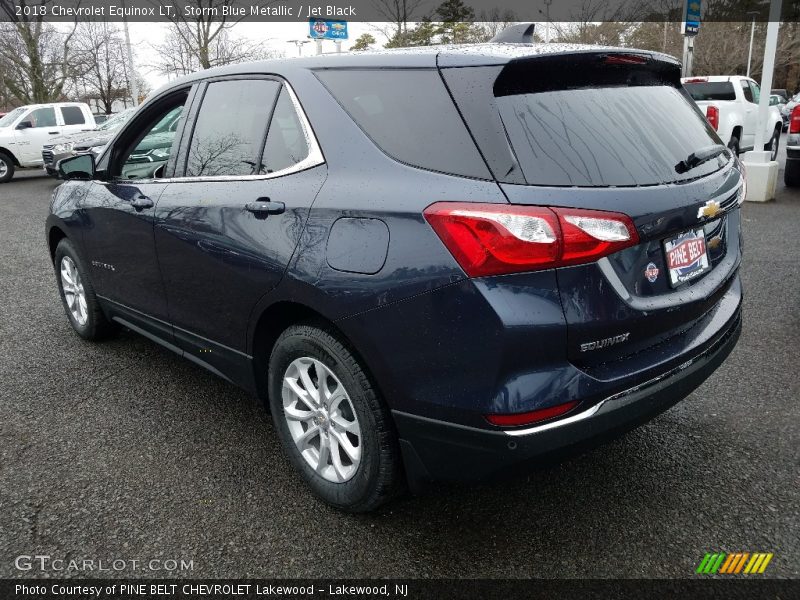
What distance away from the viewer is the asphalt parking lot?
232cm

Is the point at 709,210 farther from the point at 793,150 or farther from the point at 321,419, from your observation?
the point at 793,150

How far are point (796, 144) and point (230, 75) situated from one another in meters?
9.96

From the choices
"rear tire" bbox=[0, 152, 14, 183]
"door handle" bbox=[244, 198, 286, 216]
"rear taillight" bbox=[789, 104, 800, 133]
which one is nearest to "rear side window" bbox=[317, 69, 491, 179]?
"door handle" bbox=[244, 198, 286, 216]

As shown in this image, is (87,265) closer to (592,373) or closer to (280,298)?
(280,298)

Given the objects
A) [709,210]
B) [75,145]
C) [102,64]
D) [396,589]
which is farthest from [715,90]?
[102,64]

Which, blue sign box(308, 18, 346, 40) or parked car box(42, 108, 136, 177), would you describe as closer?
parked car box(42, 108, 136, 177)

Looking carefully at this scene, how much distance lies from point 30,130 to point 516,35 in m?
17.6

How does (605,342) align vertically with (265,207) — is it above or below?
below

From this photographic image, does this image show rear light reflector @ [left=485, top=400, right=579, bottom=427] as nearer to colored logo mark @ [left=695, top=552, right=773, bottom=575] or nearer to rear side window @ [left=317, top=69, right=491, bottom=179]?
rear side window @ [left=317, top=69, right=491, bottom=179]

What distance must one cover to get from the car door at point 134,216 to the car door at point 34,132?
1521 centimetres

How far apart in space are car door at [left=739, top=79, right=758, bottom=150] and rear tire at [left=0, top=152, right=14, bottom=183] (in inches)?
689

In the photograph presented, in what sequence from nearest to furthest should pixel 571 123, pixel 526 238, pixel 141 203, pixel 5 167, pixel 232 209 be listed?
pixel 526 238 < pixel 571 123 < pixel 232 209 < pixel 141 203 < pixel 5 167

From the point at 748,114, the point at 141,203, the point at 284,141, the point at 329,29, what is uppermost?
the point at 329,29

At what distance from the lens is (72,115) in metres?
17.2
